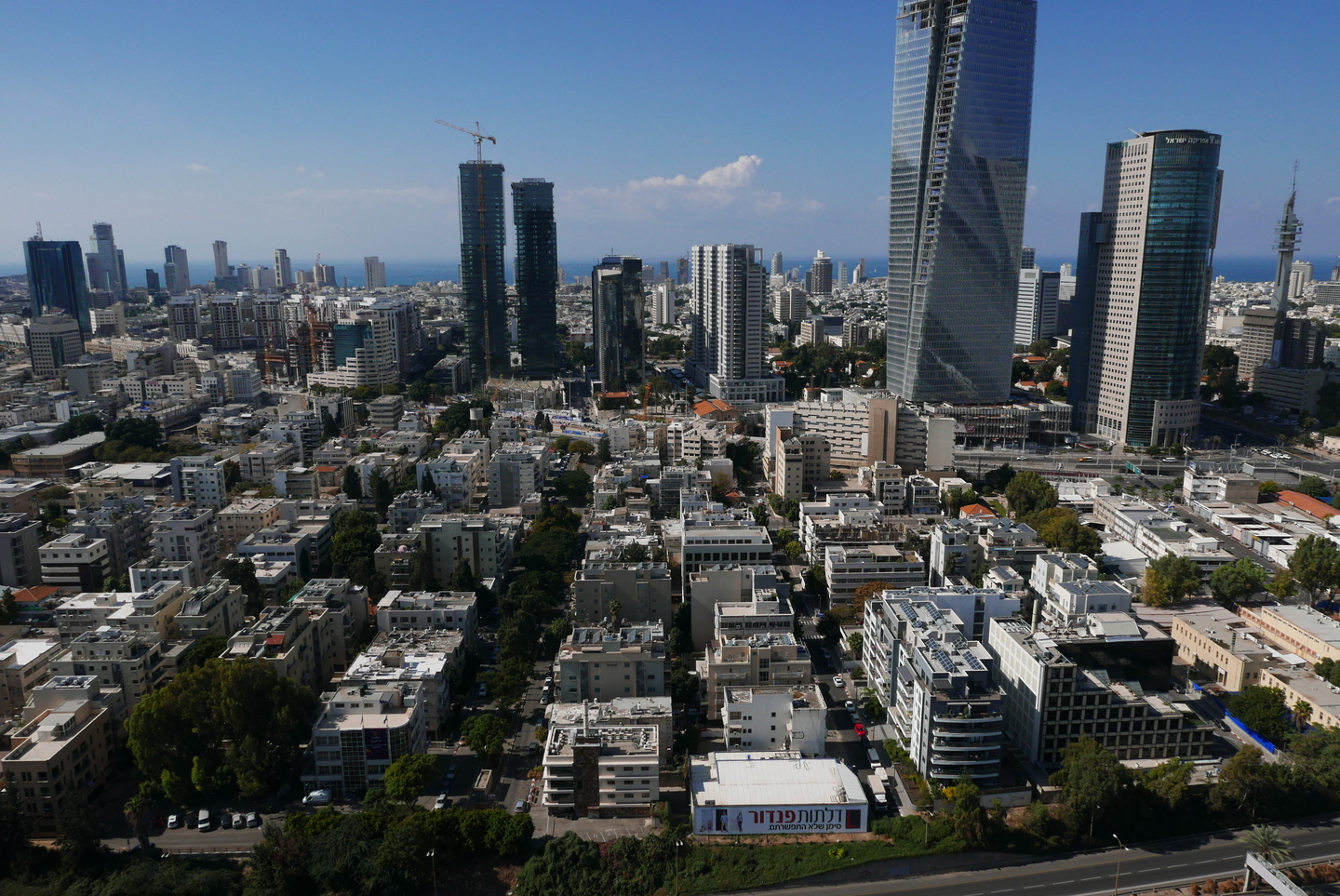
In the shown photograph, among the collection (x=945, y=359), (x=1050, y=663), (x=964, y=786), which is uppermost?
(x=945, y=359)

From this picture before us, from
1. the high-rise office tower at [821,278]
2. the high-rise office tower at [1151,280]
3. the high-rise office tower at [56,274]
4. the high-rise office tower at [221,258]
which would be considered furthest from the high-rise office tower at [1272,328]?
the high-rise office tower at [221,258]

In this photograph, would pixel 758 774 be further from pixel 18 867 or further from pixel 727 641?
pixel 18 867

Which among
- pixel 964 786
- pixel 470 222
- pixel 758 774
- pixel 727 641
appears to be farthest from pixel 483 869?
pixel 470 222

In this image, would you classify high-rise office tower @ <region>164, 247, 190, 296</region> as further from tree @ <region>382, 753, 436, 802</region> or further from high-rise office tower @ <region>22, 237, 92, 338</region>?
tree @ <region>382, 753, 436, 802</region>

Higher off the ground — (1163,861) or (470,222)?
(470,222)

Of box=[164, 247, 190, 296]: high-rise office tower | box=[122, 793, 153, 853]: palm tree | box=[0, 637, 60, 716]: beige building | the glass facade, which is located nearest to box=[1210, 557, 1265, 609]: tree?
the glass facade

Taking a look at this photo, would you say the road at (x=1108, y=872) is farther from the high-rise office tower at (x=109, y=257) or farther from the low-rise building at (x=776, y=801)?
the high-rise office tower at (x=109, y=257)

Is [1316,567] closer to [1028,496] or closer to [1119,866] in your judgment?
[1028,496]
